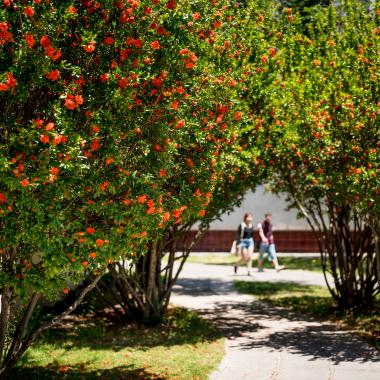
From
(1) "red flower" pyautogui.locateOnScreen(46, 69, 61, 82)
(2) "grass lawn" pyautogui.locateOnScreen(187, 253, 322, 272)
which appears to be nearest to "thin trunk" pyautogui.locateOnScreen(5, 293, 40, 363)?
(1) "red flower" pyautogui.locateOnScreen(46, 69, 61, 82)

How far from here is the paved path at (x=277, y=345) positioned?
6.32 meters

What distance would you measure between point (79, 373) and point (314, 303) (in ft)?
20.8

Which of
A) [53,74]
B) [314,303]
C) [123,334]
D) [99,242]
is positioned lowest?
[123,334]

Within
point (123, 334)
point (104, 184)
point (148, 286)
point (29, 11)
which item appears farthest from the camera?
point (148, 286)

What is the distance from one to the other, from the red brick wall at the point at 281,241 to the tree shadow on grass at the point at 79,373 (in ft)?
70.1

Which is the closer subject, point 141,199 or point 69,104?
point 69,104

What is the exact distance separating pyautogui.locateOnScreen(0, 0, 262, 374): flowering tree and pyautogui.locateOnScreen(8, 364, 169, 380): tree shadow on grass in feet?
4.58

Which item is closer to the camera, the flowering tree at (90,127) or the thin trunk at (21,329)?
the flowering tree at (90,127)

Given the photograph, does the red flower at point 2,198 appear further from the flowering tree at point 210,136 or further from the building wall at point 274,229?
the building wall at point 274,229

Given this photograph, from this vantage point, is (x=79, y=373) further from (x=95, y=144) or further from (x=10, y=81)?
(x=10, y=81)

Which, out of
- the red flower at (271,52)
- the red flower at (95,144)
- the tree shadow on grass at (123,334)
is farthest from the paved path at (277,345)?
the red flower at (271,52)

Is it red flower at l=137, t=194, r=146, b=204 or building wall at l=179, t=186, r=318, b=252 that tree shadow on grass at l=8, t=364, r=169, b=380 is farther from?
building wall at l=179, t=186, r=318, b=252

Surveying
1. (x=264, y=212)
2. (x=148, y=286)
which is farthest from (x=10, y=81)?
(x=264, y=212)

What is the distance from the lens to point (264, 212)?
96.1ft
